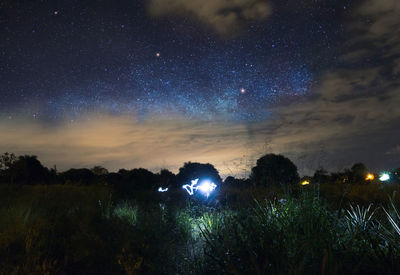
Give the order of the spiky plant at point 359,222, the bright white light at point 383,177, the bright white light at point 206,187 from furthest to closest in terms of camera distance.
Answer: the bright white light at point 383,177 < the bright white light at point 206,187 < the spiky plant at point 359,222

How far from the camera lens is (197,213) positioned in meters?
8.91

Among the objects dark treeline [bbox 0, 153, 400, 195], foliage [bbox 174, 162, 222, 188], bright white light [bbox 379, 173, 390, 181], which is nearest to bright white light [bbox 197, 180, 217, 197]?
dark treeline [bbox 0, 153, 400, 195]

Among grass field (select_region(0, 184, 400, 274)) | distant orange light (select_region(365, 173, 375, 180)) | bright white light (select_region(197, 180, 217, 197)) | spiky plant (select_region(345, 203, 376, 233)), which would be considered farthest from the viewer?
distant orange light (select_region(365, 173, 375, 180))

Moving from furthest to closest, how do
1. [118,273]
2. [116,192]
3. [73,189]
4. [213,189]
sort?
[116,192], [73,189], [213,189], [118,273]

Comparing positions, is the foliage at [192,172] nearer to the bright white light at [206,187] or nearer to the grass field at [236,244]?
the bright white light at [206,187]

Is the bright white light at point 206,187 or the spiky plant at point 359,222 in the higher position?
the bright white light at point 206,187

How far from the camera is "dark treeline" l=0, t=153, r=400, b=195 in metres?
7.26

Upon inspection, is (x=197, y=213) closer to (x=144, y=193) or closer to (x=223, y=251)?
(x=223, y=251)

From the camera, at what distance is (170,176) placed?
38594 millimetres

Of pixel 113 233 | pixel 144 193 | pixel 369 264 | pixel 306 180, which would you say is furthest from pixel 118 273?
pixel 144 193

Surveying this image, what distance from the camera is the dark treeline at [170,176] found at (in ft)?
23.8

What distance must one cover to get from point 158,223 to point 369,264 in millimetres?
4518

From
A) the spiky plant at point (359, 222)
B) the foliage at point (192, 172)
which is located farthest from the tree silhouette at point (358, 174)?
the foliage at point (192, 172)

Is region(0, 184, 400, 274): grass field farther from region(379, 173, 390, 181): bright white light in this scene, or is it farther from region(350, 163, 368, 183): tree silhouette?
region(379, 173, 390, 181): bright white light
